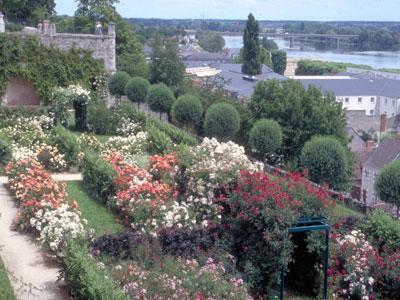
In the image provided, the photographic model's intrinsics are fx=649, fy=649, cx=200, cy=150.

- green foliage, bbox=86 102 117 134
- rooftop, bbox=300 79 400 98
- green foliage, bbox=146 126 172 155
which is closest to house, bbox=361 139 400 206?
green foliage, bbox=86 102 117 134

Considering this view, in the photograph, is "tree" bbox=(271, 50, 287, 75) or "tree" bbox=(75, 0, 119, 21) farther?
"tree" bbox=(271, 50, 287, 75)

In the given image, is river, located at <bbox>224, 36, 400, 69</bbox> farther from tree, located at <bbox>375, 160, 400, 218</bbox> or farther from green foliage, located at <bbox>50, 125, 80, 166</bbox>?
green foliage, located at <bbox>50, 125, 80, 166</bbox>

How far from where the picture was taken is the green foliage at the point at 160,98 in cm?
2612

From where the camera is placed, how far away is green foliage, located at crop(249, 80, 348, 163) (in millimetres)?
24297

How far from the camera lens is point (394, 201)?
1745cm

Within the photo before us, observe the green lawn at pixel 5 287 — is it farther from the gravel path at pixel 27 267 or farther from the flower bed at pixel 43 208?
the flower bed at pixel 43 208

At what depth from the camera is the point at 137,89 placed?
91.5ft

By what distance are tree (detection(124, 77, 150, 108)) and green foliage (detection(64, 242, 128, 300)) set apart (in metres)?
20.1

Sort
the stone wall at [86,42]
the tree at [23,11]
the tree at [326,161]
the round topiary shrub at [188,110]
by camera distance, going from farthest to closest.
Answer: the tree at [23,11]
the stone wall at [86,42]
the round topiary shrub at [188,110]
the tree at [326,161]

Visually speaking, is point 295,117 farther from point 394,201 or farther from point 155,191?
point 155,191

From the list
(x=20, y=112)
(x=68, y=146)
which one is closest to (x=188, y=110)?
(x=20, y=112)

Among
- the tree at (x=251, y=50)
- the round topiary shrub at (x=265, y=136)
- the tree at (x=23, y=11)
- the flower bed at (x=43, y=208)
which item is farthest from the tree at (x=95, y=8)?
the flower bed at (x=43, y=208)

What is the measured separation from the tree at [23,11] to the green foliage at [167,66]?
36.9 ft

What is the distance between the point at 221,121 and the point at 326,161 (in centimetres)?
460
